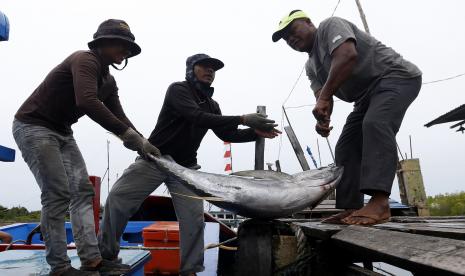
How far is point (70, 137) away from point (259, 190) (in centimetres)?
171

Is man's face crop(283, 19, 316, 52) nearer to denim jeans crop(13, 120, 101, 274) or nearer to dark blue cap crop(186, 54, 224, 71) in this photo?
dark blue cap crop(186, 54, 224, 71)

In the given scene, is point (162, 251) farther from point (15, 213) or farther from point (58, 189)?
point (15, 213)

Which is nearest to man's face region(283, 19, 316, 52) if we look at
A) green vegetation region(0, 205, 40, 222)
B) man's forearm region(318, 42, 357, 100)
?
man's forearm region(318, 42, 357, 100)

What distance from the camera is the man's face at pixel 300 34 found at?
350 centimetres

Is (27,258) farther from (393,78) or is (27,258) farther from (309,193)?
(393,78)

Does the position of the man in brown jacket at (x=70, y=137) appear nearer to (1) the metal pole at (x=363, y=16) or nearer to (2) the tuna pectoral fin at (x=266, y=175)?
(2) the tuna pectoral fin at (x=266, y=175)

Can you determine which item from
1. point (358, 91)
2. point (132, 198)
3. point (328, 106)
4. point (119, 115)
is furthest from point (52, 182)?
point (358, 91)

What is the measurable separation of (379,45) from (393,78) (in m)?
0.39

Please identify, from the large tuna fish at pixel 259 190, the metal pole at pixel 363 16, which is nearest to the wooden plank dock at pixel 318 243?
the large tuna fish at pixel 259 190

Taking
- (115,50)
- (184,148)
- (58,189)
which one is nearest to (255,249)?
(184,148)

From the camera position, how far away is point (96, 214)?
3.64 metres

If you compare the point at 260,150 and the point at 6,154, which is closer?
the point at 6,154

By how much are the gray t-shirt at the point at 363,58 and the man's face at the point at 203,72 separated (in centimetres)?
112

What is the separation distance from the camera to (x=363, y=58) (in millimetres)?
3391
